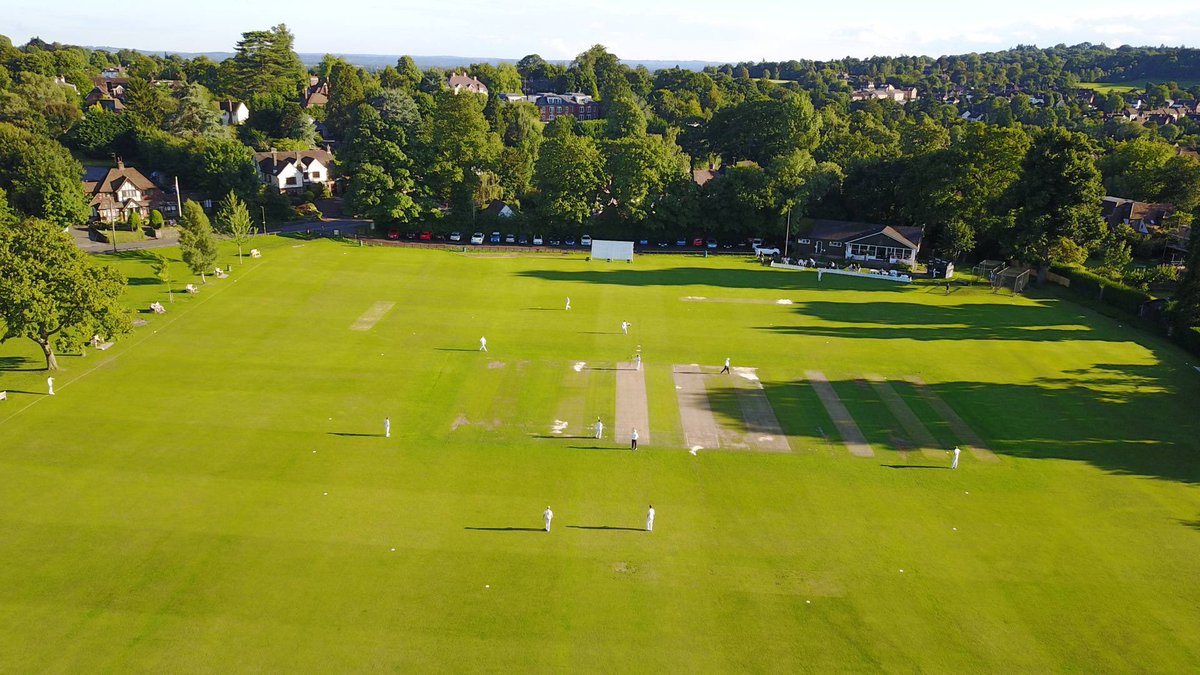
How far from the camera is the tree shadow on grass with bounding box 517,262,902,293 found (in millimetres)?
65500

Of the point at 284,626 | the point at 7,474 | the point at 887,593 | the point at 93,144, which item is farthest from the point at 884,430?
the point at 93,144

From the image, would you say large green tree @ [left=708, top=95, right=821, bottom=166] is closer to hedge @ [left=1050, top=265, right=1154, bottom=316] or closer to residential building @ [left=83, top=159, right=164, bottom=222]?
hedge @ [left=1050, top=265, right=1154, bottom=316]

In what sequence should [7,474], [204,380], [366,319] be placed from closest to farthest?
[7,474]
[204,380]
[366,319]

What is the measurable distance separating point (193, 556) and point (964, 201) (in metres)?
74.6

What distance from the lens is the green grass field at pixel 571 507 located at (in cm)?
2197

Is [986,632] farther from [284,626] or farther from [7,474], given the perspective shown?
[7,474]

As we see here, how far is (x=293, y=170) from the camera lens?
10131cm

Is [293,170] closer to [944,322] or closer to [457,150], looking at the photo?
[457,150]

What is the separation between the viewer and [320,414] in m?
36.9

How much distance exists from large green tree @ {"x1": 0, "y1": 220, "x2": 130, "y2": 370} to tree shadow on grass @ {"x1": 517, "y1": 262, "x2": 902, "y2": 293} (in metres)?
34.0

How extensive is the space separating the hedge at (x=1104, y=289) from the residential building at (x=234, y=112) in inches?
4736

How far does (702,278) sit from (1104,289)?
106 feet

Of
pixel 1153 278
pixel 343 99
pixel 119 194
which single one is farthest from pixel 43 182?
pixel 1153 278

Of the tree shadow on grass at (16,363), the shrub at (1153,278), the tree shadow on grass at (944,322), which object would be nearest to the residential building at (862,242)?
the tree shadow on grass at (944,322)
